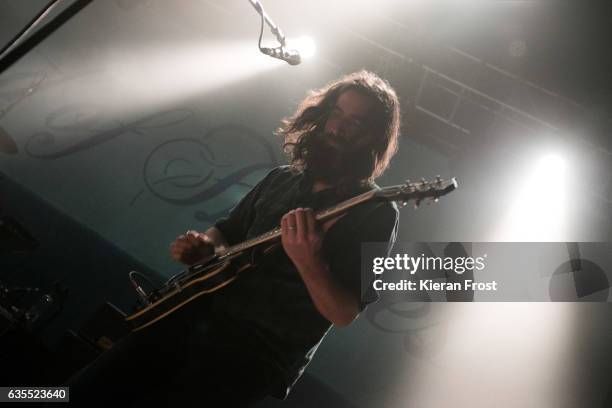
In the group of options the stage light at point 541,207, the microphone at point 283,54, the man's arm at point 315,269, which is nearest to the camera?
the man's arm at point 315,269

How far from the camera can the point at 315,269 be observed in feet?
4.96

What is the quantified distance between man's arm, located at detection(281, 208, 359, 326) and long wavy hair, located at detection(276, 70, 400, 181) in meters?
0.71

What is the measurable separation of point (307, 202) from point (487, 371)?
2.60 m

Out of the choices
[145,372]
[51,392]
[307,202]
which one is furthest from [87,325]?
[307,202]

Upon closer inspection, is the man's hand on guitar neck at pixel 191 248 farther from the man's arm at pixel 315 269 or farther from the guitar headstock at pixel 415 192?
the guitar headstock at pixel 415 192

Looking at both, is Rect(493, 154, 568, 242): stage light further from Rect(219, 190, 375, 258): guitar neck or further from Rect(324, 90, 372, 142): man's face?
Rect(219, 190, 375, 258): guitar neck

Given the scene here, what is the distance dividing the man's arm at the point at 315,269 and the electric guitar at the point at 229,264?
0.58 feet

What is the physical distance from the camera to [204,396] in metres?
1.41

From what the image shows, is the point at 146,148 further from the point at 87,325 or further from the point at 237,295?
the point at 237,295

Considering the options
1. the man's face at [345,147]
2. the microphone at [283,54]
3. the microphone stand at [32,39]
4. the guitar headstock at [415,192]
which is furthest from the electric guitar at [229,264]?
the microphone at [283,54]

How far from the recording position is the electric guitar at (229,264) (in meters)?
1.72

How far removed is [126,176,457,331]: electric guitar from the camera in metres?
1.72

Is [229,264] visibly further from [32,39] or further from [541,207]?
[541,207]

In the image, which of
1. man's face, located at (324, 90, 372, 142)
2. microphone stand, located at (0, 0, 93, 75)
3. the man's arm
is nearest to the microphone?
man's face, located at (324, 90, 372, 142)
